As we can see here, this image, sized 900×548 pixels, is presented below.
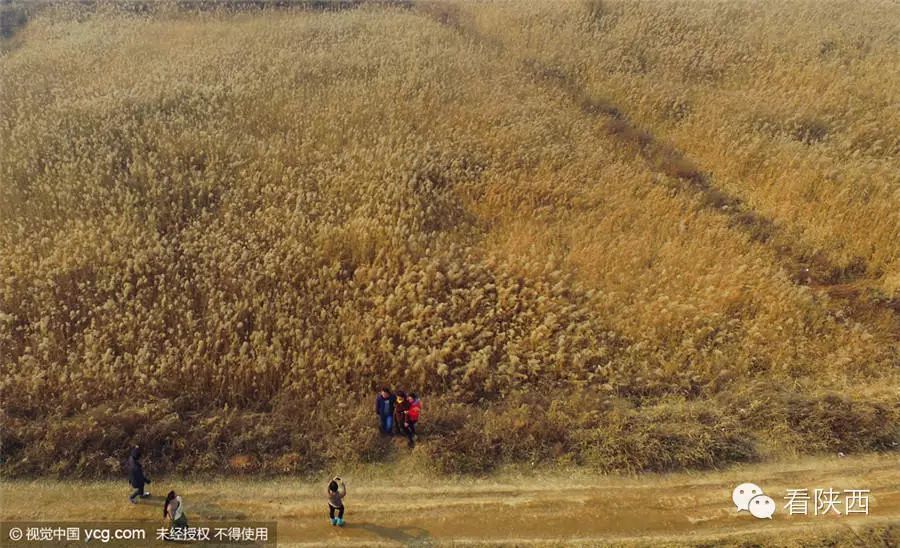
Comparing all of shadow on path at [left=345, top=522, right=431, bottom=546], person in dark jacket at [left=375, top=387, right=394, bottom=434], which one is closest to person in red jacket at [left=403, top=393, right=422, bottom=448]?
person in dark jacket at [left=375, top=387, right=394, bottom=434]

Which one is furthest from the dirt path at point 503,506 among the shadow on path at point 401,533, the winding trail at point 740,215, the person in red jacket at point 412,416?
the winding trail at point 740,215

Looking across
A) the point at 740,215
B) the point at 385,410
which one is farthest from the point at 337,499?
the point at 740,215

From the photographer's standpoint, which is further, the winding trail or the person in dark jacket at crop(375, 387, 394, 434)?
the winding trail

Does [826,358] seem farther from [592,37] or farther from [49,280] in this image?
[592,37]

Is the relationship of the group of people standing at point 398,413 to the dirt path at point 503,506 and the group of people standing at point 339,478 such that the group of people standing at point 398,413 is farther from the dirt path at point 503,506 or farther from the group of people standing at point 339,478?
the dirt path at point 503,506

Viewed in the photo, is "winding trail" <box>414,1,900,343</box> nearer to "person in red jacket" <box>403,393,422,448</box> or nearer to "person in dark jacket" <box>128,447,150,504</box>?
"person in red jacket" <box>403,393,422,448</box>

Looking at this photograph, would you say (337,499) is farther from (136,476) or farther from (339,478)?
(136,476)

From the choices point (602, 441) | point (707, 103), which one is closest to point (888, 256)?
point (707, 103)
